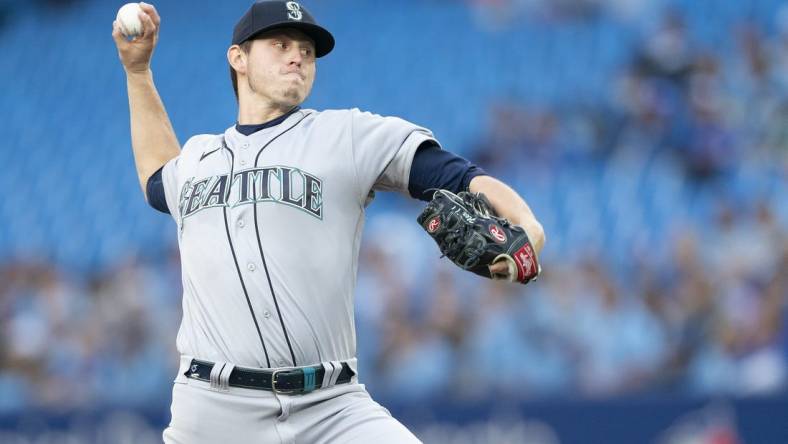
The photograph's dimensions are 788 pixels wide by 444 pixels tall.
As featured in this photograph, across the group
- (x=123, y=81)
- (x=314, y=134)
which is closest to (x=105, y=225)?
(x=123, y=81)

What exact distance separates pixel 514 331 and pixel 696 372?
3.82 ft

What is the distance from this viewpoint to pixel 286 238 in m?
3.19

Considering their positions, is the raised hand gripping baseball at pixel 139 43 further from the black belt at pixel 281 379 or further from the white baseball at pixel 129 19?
the black belt at pixel 281 379

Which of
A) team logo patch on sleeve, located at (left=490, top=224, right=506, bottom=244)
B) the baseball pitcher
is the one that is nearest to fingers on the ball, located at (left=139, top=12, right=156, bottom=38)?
the baseball pitcher

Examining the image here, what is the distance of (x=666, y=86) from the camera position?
860 cm

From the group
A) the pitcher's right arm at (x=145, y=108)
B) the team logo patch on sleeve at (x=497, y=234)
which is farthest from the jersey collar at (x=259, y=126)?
the team logo patch on sleeve at (x=497, y=234)

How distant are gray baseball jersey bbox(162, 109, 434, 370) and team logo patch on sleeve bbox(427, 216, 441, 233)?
12.3 inches

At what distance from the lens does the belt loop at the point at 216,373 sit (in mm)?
3119

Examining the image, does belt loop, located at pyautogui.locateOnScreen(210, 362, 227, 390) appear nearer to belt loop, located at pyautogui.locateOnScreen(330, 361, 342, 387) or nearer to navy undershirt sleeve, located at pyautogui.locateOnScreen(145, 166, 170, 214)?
belt loop, located at pyautogui.locateOnScreen(330, 361, 342, 387)

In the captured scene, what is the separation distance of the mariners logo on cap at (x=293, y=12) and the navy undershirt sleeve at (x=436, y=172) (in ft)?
2.00

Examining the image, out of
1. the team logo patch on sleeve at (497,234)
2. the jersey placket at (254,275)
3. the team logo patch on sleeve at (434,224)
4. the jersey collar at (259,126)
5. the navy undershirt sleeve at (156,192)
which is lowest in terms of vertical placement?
the jersey placket at (254,275)

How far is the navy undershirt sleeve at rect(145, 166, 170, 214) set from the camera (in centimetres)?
365

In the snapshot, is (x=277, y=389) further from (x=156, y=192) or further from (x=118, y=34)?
(x=118, y=34)

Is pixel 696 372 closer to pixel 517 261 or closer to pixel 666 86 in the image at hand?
pixel 666 86
